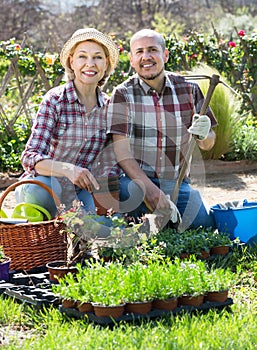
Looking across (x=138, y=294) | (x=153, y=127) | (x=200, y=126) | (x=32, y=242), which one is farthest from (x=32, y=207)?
(x=138, y=294)

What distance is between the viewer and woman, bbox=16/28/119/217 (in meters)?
4.09

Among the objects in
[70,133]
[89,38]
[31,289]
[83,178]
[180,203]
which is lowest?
[31,289]

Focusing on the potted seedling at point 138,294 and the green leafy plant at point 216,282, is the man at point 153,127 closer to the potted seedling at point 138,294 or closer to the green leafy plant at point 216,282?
the green leafy plant at point 216,282

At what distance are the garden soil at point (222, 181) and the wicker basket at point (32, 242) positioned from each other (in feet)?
5.04

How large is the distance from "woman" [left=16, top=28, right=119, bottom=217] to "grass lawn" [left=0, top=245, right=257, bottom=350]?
3.30 feet

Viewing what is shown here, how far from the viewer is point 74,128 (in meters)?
4.25

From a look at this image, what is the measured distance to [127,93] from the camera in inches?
172

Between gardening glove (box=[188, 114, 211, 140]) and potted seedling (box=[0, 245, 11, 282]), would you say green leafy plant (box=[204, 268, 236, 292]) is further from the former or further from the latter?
gardening glove (box=[188, 114, 211, 140])

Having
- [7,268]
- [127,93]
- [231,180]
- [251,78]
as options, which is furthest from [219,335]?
[251,78]

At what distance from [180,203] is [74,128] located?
814 mm

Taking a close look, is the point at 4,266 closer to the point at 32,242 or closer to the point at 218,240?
the point at 32,242

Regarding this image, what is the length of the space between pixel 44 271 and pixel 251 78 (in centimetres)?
546

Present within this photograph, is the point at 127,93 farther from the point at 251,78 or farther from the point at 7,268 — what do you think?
the point at 251,78

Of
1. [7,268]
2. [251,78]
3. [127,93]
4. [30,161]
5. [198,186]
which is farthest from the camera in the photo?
[251,78]
